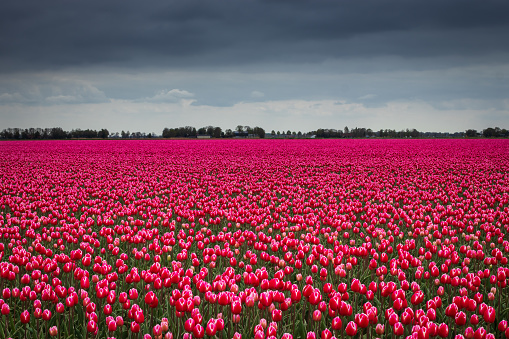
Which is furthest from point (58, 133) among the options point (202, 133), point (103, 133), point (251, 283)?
point (251, 283)

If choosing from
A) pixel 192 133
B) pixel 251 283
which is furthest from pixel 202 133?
pixel 251 283

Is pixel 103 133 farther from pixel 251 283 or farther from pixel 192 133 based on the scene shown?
pixel 251 283

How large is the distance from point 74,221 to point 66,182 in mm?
7097

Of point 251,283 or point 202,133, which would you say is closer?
point 251,283

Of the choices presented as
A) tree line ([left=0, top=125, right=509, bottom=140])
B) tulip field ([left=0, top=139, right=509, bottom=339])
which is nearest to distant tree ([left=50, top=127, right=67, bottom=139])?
tree line ([left=0, top=125, right=509, bottom=140])

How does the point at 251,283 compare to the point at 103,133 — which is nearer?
the point at 251,283

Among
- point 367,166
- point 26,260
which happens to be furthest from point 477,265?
point 367,166

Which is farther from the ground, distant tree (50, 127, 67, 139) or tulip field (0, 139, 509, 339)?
distant tree (50, 127, 67, 139)

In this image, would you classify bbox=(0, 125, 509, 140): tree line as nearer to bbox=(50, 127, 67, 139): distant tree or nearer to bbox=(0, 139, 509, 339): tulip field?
bbox=(50, 127, 67, 139): distant tree

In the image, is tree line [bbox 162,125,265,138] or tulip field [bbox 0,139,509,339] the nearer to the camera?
tulip field [bbox 0,139,509,339]

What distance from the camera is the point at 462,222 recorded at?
698 centimetres

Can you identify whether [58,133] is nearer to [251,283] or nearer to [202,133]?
[202,133]

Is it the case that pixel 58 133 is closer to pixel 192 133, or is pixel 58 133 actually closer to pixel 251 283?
pixel 192 133

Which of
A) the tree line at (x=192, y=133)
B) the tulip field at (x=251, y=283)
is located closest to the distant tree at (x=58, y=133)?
the tree line at (x=192, y=133)
